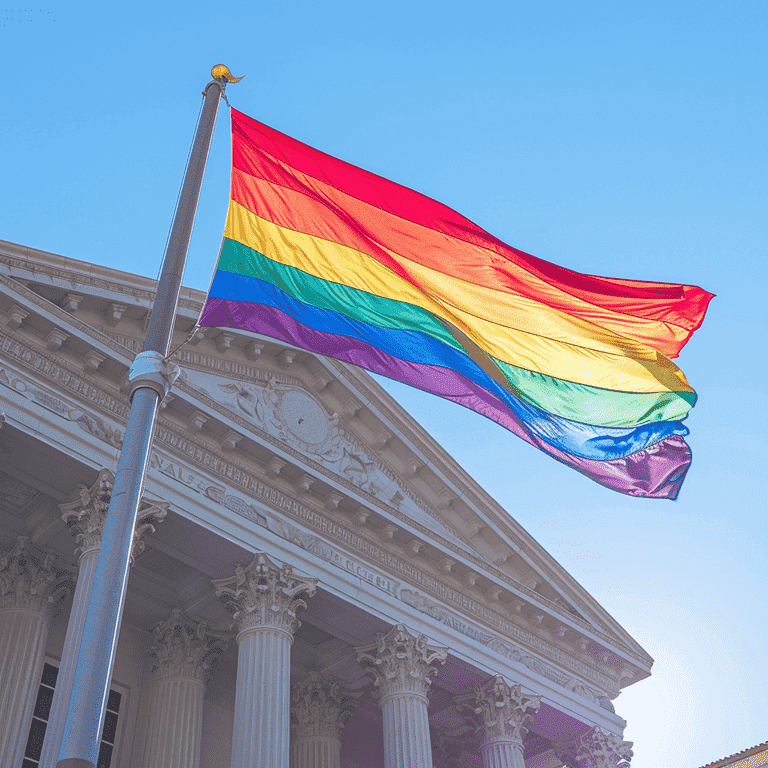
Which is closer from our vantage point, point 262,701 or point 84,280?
point 262,701

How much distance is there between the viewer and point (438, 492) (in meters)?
22.4

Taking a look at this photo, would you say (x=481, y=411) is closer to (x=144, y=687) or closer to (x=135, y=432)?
(x=135, y=432)

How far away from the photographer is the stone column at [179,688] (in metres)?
16.9

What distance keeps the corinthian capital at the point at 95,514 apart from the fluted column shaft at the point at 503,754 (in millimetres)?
9142

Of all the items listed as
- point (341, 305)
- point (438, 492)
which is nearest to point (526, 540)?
point (438, 492)

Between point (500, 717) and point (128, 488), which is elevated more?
point (500, 717)

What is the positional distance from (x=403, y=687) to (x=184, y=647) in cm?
431

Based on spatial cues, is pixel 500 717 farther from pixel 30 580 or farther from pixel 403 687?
pixel 30 580

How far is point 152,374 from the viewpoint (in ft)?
23.5

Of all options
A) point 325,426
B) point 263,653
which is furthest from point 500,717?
point 325,426

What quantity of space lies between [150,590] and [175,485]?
3.01 meters

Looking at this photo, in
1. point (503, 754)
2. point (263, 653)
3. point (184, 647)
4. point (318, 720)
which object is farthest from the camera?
point (318, 720)

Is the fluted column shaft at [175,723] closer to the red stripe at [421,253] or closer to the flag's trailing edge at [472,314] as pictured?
the flag's trailing edge at [472,314]

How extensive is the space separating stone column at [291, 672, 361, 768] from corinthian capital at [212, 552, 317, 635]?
147 inches
